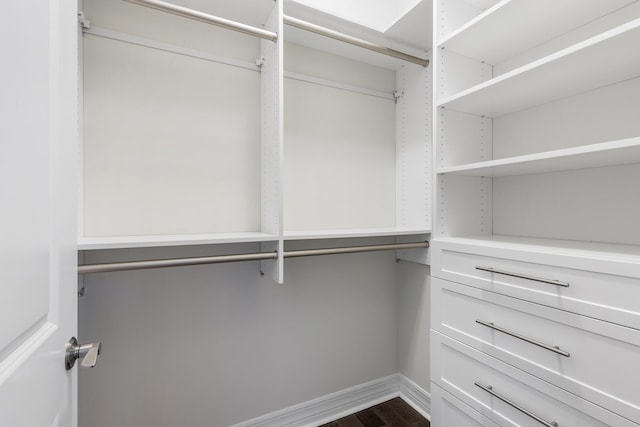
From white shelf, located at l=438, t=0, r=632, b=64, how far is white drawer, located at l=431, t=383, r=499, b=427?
1589 mm

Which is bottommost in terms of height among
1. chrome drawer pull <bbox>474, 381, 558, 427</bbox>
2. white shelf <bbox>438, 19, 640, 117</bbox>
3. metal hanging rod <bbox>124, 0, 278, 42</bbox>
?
chrome drawer pull <bbox>474, 381, 558, 427</bbox>

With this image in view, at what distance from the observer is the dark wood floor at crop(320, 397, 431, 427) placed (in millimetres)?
1681

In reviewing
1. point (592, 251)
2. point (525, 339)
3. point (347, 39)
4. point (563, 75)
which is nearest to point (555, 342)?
point (525, 339)

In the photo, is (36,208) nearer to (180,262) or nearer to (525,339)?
(180,262)

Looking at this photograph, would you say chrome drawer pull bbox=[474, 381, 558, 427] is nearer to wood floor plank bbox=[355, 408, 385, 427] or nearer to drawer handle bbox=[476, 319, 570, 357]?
drawer handle bbox=[476, 319, 570, 357]

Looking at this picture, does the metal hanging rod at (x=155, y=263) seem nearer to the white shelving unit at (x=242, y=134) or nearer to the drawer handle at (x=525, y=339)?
the white shelving unit at (x=242, y=134)

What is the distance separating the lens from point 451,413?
1.32m

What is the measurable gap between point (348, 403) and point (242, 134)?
1693mm

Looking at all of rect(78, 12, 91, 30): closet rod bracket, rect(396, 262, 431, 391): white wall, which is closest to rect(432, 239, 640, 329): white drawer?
rect(396, 262, 431, 391): white wall

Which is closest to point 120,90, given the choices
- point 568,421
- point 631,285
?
point 631,285

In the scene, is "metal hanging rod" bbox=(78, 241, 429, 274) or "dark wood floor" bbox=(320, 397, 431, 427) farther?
"dark wood floor" bbox=(320, 397, 431, 427)

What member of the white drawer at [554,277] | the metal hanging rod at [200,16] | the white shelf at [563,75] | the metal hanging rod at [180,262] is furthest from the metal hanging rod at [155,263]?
the white shelf at [563,75]

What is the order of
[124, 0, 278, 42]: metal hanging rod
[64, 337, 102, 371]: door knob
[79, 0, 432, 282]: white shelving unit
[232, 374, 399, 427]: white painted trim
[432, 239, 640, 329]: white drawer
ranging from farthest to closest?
1. [232, 374, 399, 427]: white painted trim
2. [79, 0, 432, 282]: white shelving unit
3. [124, 0, 278, 42]: metal hanging rod
4. [432, 239, 640, 329]: white drawer
5. [64, 337, 102, 371]: door knob

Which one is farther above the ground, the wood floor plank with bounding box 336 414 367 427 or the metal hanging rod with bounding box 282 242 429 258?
the metal hanging rod with bounding box 282 242 429 258
